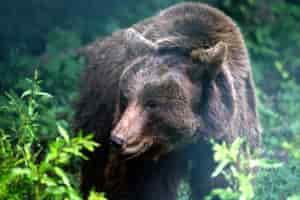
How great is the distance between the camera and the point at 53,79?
10.5m

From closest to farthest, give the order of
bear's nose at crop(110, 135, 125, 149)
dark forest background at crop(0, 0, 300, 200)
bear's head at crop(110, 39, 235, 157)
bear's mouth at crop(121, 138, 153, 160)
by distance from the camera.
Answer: bear's nose at crop(110, 135, 125, 149) < bear's mouth at crop(121, 138, 153, 160) < bear's head at crop(110, 39, 235, 157) < dark forest background at crop(0, 0, 300, 200)

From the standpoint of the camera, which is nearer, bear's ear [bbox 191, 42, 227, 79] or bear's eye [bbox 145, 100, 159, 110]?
bear's eye [bbox 145, 100, 159, 110]

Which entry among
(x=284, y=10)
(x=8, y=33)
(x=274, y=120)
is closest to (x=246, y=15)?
(x=284, y=10)

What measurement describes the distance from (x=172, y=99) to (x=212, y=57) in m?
0.54

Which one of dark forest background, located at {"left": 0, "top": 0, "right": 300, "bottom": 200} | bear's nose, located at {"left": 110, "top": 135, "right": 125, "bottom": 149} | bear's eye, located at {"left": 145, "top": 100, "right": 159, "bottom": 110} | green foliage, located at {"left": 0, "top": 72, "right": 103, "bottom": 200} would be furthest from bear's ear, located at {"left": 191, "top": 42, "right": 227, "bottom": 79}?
dark forest background, located at {"left": 0, "top": 0, "right": 300, "bottom": 200}

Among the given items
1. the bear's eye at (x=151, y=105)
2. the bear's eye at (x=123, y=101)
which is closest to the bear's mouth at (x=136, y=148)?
the bear's eye at (x=151, y=105)

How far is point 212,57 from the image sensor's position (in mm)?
5840

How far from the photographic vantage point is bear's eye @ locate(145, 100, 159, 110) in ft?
18.4

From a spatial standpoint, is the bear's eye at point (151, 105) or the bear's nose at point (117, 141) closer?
the bear's nose at point (117, 141)

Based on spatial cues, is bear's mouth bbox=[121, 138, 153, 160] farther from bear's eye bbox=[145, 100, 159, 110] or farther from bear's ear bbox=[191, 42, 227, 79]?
bear's ear bbox=[191, 42, 227, 79]

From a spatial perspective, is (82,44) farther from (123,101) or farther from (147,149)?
(147,149)

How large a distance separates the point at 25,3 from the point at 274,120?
4.99 m

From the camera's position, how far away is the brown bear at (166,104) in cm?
564

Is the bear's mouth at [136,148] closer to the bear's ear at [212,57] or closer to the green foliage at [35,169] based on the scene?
the green foliage at [35,169]
